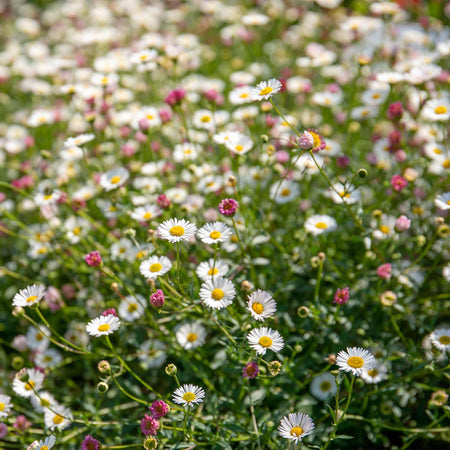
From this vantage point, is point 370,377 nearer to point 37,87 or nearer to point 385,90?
point 385,90

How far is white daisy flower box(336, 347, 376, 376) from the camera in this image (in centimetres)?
176

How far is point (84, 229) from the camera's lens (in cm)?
299

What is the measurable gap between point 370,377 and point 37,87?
3.66 metres

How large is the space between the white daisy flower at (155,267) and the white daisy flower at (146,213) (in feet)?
1.35

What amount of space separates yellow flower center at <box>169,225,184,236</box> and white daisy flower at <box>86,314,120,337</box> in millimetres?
443

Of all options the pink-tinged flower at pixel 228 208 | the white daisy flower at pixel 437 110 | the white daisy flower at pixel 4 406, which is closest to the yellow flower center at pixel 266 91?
the pink-tinged flower at pixel 228 208

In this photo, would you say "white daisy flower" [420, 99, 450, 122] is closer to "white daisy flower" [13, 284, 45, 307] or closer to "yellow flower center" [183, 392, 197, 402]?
"yellow flower center" [183, 392, 197, 402]

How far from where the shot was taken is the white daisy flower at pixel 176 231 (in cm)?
195

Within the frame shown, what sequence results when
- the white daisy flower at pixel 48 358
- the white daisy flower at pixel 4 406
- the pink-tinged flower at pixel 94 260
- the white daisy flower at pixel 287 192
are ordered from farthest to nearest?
the white daisy flower at pixel 287 192 → the white daisy flower at pixel 48 358 → the pink-tinged flower at pixel 94 260 → the white daisy flower at pixel 4 406

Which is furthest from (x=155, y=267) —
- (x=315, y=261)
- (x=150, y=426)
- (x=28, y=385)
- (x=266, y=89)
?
(x=266, y=89)

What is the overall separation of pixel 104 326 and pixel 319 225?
4.10 feet

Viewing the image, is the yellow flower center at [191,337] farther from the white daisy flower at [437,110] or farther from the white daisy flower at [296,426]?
the white daisy flower at [437,110]

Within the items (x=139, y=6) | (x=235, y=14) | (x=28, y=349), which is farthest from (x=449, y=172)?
(x=139, y=6)

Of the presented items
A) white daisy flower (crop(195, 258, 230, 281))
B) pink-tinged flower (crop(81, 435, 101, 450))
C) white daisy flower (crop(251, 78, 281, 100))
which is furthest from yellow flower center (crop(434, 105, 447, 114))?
pink-tinged flower (crop(81, 435, 101, 450))
